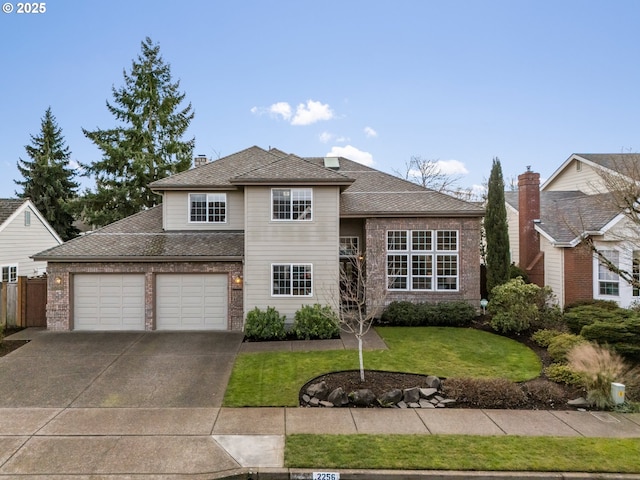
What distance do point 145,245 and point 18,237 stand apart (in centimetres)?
1187

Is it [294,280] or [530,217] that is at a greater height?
[530,217]

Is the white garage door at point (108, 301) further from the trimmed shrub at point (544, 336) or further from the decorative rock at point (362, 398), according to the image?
the trimmed shrub at point (544, 336)

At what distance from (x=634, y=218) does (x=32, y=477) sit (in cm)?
1443

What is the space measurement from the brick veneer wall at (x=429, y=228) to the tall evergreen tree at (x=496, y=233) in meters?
0.96

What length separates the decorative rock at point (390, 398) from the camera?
7672 millimetres

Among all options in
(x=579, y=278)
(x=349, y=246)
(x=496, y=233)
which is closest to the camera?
(x=579, y=278)

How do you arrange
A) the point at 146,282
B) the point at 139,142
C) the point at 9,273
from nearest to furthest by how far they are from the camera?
the point at 146,282 → the point at 9,273 → the point at 139,142

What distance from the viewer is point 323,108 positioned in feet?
90.1

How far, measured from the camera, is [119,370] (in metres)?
9.47

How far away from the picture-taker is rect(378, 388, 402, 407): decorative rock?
7.67 metres

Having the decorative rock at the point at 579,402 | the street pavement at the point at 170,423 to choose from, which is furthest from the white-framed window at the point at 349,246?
the decorative rock at the point at 579,402

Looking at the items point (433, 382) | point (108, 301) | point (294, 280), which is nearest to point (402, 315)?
point (294, 280)

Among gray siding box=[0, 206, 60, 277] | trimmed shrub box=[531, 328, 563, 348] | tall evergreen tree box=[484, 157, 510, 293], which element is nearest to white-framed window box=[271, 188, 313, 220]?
tall evergreen tree box=[484, 157, 510, 293]

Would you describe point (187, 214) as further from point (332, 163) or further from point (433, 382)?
point (433, 382)
